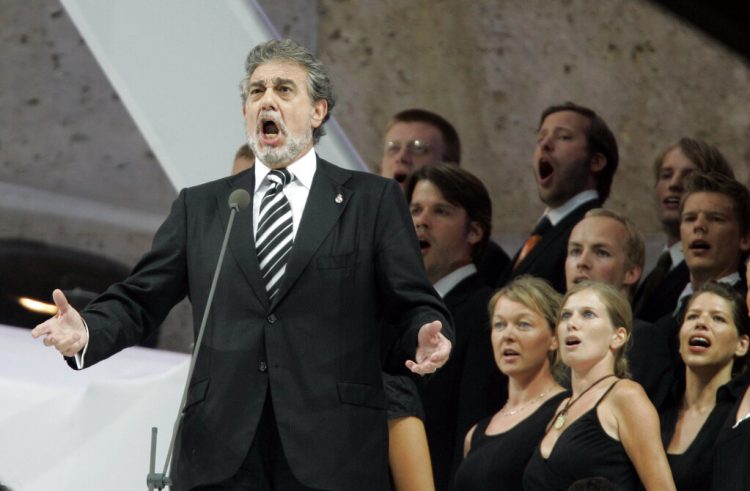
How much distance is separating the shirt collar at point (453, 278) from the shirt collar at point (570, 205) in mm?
327

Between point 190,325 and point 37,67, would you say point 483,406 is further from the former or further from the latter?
point 37,67

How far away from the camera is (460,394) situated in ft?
12.5

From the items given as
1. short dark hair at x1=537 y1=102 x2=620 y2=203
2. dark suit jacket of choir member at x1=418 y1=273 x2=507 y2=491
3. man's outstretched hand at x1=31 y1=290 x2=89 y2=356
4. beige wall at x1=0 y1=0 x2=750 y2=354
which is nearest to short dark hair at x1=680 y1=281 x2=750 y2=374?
dark suit jacket of choir member at x1=418 y1=273 x2=507 y2=491

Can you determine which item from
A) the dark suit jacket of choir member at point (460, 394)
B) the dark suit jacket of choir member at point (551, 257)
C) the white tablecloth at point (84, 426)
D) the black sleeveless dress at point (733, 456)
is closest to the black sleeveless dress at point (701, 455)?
the black sleeveless dress at point (733, 456)

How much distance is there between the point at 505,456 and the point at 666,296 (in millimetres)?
797

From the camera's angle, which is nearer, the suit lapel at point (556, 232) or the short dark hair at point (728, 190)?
the short dark hair at point (728, 190)

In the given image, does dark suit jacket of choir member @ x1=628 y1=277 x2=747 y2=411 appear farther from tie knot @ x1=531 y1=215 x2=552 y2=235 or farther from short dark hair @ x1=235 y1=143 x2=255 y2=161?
short dark hair @ x1=235 y1=143 x2=255 y2=161

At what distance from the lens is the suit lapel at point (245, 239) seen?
2451 mm

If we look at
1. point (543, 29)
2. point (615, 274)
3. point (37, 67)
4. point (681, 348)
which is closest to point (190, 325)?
point (37, 67)

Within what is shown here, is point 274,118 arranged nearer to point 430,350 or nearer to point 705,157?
point 430,350

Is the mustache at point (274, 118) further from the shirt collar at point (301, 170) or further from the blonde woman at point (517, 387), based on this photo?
the blonde woman at point (517, 387)

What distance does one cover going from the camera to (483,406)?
3.79m

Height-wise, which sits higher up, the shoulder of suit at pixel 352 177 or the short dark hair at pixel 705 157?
the short dark hair at pixel 705 157

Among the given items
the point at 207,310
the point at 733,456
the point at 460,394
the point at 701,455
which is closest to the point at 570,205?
the point at 460,394
